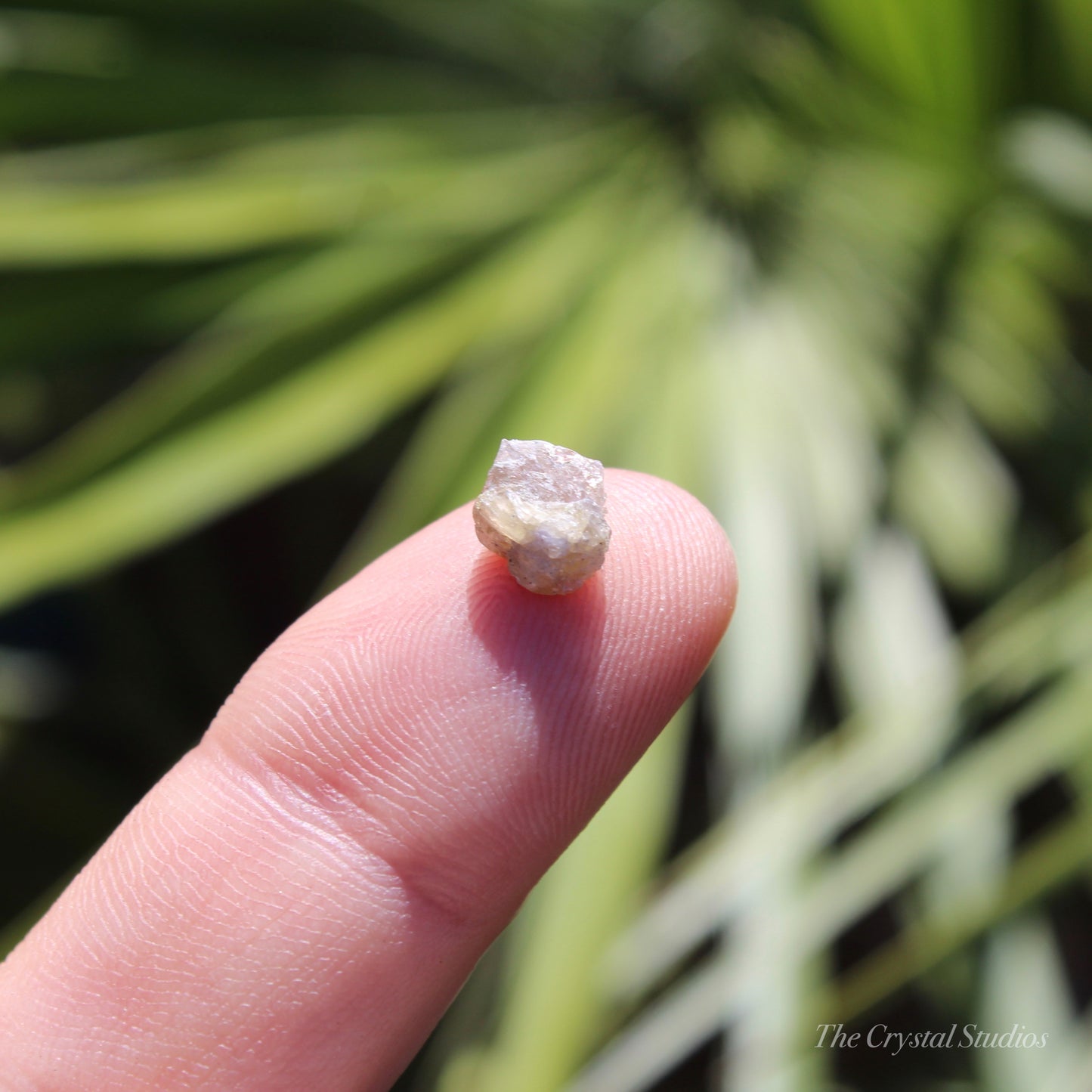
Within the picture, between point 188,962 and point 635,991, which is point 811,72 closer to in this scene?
point 635,991

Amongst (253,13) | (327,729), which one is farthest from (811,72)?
(327,729)

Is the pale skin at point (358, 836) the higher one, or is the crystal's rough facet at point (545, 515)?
the crystal's rough facet at point (545, 515)

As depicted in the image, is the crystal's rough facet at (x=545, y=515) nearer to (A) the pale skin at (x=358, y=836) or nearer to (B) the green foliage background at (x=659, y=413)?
(A) the pale skin at (x=358, y=836)

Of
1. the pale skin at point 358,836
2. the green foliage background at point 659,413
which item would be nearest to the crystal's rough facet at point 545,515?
the pale skin at point 358,836

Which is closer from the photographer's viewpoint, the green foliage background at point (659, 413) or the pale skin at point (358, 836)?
the pale skin at point (358, 836)

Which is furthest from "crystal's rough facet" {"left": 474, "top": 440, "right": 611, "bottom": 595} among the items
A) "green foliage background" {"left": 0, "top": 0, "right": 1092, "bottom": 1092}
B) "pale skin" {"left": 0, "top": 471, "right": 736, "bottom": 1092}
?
"green foliage background" {"left": 0, "top": 0, "right": 1092, "bottom": 1092}

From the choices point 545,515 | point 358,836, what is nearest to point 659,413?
point 545,515

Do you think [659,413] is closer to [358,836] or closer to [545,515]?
[545,515]
